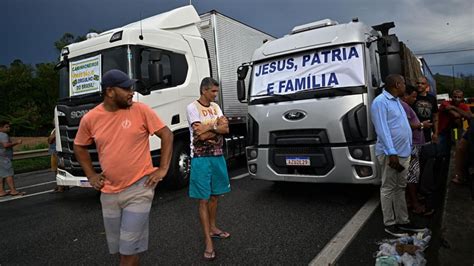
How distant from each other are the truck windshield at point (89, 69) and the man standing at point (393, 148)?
13.2 feet

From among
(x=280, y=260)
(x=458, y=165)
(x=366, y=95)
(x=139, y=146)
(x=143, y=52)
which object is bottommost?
(x=280, y=260)

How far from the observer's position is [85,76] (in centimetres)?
620

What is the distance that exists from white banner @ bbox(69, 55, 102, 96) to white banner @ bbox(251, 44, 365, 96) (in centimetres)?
268

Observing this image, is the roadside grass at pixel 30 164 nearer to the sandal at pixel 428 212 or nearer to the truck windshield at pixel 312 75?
the truck windshield at pixel 312 75

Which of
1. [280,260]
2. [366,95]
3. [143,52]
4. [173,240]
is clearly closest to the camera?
[280,260]

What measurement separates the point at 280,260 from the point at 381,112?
73.0 inches

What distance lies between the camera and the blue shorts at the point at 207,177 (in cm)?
358

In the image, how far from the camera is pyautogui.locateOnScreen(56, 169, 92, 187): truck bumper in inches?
232

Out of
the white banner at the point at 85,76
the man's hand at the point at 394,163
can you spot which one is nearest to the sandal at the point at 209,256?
the man's hand at the point at 394,163

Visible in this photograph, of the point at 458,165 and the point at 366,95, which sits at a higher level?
the point at 366,95

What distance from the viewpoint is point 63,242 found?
13.9 feet

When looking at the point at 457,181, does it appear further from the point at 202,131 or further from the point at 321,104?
the point at 202,131

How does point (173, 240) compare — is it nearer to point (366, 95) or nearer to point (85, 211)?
point (85, 211)

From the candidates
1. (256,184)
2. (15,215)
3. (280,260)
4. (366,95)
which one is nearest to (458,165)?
(366,95)
